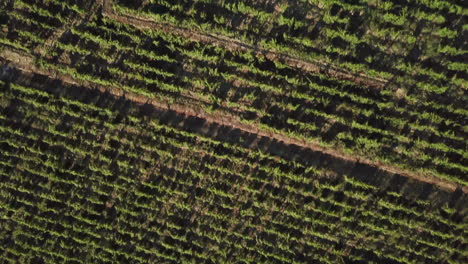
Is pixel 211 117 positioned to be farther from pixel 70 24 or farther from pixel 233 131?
pixel 70 24

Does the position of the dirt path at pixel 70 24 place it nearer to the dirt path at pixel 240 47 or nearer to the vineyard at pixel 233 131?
the vineyard at pixel 233 131

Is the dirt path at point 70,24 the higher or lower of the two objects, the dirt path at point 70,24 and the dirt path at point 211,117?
the higher

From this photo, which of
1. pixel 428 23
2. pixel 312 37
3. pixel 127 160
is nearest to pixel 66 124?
pixel 127 160

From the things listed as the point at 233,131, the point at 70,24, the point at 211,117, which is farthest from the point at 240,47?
the point at 70,24

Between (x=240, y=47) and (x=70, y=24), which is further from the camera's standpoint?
(x=70, y=24)

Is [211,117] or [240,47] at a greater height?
[240,47]

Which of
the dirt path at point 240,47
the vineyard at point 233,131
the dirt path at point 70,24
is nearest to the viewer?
the vineyard at point 233,131

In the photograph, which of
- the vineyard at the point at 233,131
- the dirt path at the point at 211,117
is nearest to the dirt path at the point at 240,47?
the vineyard at the point at 233,131

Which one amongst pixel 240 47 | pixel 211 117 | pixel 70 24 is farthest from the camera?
pixel 70 24
